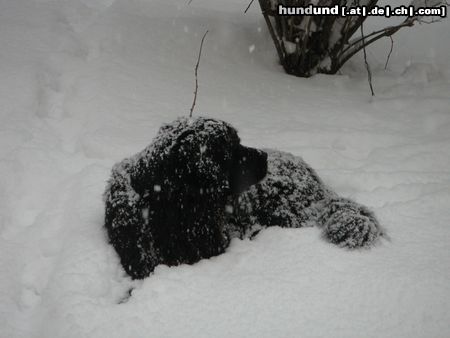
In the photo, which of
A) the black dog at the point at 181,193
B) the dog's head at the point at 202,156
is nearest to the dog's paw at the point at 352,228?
the black dog at the point at 181,193

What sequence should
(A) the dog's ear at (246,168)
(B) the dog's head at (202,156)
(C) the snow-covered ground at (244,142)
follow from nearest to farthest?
(C) the snow-covered ground at (244,142) → (B) the dog's head at (202,156) → (A) the dog's ear at (246,168)

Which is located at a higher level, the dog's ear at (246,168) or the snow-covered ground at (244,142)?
the dog's ear at (246,168)

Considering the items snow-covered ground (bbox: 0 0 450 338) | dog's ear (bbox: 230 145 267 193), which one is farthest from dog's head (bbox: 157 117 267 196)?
snow-covered ground (bbox: 0 0 450 338)

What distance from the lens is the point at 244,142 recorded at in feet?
12.3

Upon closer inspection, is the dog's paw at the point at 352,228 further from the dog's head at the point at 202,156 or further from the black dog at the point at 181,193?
the dog's head at the point at 202,156

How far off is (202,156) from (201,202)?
0.25 m

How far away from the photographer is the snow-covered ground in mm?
2162

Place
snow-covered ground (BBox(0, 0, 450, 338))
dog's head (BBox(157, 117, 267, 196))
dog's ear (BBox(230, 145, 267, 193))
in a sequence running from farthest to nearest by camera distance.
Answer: dog's ear (BBox(230, 145, 267, 193)) → dog's head (BBox(157, 117, 267, 196)) → snow-covered ground (BBox(0, 0, 450, 338))

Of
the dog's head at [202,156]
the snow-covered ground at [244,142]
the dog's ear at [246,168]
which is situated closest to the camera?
the snow-covered ground at [244,142]

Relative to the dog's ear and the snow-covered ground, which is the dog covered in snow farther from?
the snow-covered ground

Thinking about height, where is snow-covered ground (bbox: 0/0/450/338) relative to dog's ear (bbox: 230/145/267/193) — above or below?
below

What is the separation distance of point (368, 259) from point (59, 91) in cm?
318

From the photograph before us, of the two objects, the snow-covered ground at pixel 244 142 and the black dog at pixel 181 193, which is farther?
the black dog at pixel 181 193

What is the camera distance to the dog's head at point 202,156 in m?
2.27
